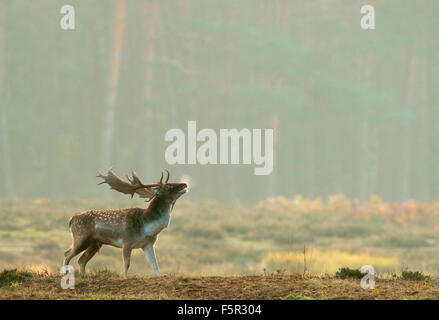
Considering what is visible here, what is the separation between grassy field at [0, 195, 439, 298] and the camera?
20391 millimetres

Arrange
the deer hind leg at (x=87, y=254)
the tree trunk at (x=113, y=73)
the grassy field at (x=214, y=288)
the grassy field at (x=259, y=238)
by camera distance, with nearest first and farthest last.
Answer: the grassy field at (x=214, y=288) < the deer hind leg at (x=87, y=254) < the grassy field at (x=259, y=238) < the tree trunk at (x=113, y=73)

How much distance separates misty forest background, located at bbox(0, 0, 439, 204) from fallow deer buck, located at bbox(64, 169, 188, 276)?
29.8 meters

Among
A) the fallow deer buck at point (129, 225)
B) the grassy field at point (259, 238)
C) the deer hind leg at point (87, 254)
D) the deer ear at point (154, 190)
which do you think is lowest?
the grassy field at point (259, 238)

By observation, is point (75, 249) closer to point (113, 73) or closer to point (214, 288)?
point (214, 288)

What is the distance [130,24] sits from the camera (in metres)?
66.1

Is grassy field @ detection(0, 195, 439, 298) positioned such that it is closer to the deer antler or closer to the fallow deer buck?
the deer antler

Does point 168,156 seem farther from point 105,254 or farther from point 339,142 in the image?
point 105,254

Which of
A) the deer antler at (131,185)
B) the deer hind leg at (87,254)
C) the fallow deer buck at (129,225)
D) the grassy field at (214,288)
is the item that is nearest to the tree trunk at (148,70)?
the deer antler at (131,185)

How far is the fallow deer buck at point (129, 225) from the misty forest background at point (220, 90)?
97.6ft

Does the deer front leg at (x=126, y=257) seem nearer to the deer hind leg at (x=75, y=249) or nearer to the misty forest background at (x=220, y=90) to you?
the deer hind leg at (x=75, y=249)

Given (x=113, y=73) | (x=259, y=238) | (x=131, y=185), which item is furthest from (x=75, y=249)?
(x=113, y=73)

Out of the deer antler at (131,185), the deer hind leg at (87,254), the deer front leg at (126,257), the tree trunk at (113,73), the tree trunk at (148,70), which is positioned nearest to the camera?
the deer front leg at (126,257)

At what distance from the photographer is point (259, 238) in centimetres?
2605

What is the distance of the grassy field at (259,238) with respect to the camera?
2039cm
